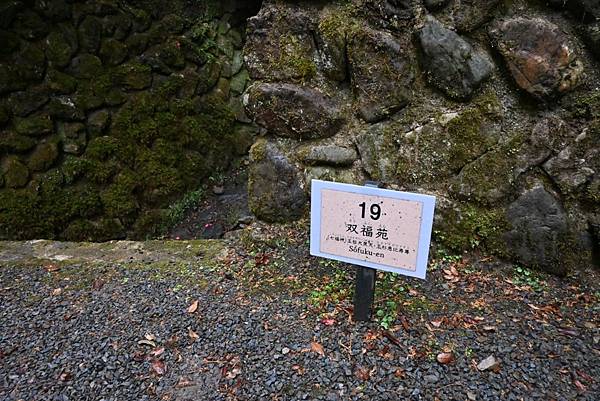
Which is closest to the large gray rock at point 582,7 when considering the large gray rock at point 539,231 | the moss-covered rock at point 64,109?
the large gray rock at point 539,231

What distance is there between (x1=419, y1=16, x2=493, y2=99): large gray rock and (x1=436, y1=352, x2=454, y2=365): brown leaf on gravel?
1260mm

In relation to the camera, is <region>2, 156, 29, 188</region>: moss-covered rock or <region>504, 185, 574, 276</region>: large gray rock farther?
<region>2, 156, 29, 188</region>: moss-covered rock

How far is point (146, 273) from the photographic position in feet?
8.05

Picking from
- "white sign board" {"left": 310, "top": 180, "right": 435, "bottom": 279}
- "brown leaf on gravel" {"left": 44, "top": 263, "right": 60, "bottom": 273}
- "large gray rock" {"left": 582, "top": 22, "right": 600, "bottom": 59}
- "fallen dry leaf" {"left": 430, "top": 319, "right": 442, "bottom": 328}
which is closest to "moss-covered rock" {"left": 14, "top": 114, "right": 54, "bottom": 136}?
"brown leaf on gravel" {"left": 44, "top": 263, "right": 60, "bottom": 273}

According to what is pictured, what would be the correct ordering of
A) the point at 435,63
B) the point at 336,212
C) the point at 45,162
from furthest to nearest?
1. the point at 45,162
2. the point at 435,63
3. the point at 336,212

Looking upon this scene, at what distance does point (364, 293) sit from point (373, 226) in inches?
12.8

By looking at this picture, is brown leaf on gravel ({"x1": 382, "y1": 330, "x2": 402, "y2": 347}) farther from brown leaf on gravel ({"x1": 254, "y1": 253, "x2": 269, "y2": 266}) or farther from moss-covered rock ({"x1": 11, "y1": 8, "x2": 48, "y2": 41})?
moss-covered rock ({"x1": 11, "y1": 8, "x2": 48, "y2": 41})

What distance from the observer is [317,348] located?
1.78 meters

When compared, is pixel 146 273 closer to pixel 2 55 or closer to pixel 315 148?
pixel 315 148

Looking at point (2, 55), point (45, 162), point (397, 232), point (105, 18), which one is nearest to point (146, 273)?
point (397, 232)

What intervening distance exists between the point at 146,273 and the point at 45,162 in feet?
6.27

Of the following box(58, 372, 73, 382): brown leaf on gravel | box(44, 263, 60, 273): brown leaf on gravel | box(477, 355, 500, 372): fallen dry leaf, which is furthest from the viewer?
box(44, 263, 60, 273): brown leaf on gravel

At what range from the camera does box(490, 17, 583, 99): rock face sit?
1952 mm

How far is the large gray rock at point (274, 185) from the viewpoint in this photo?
2504 mm
